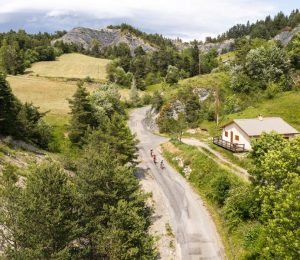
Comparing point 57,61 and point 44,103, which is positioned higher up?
point 57,61

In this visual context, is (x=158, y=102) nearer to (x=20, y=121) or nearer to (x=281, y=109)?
(x=281, y=109)

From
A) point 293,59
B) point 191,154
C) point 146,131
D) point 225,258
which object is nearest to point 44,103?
point 146,131

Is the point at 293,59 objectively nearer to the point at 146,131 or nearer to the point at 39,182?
the point at 146,131

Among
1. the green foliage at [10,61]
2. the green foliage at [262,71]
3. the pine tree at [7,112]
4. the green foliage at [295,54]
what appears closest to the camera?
the pine tree at [7,112]

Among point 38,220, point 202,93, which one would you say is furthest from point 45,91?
point 38,220

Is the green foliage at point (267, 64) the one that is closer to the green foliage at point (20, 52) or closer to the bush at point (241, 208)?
the bush at point (241, 208)

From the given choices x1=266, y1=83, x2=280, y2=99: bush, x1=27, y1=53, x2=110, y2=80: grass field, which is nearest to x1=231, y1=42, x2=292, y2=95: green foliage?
x1=266, y1=83, x2=280, y2=99: bush

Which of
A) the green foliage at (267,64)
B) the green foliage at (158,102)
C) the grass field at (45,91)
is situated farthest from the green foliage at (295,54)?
the grass field at (45,91)
